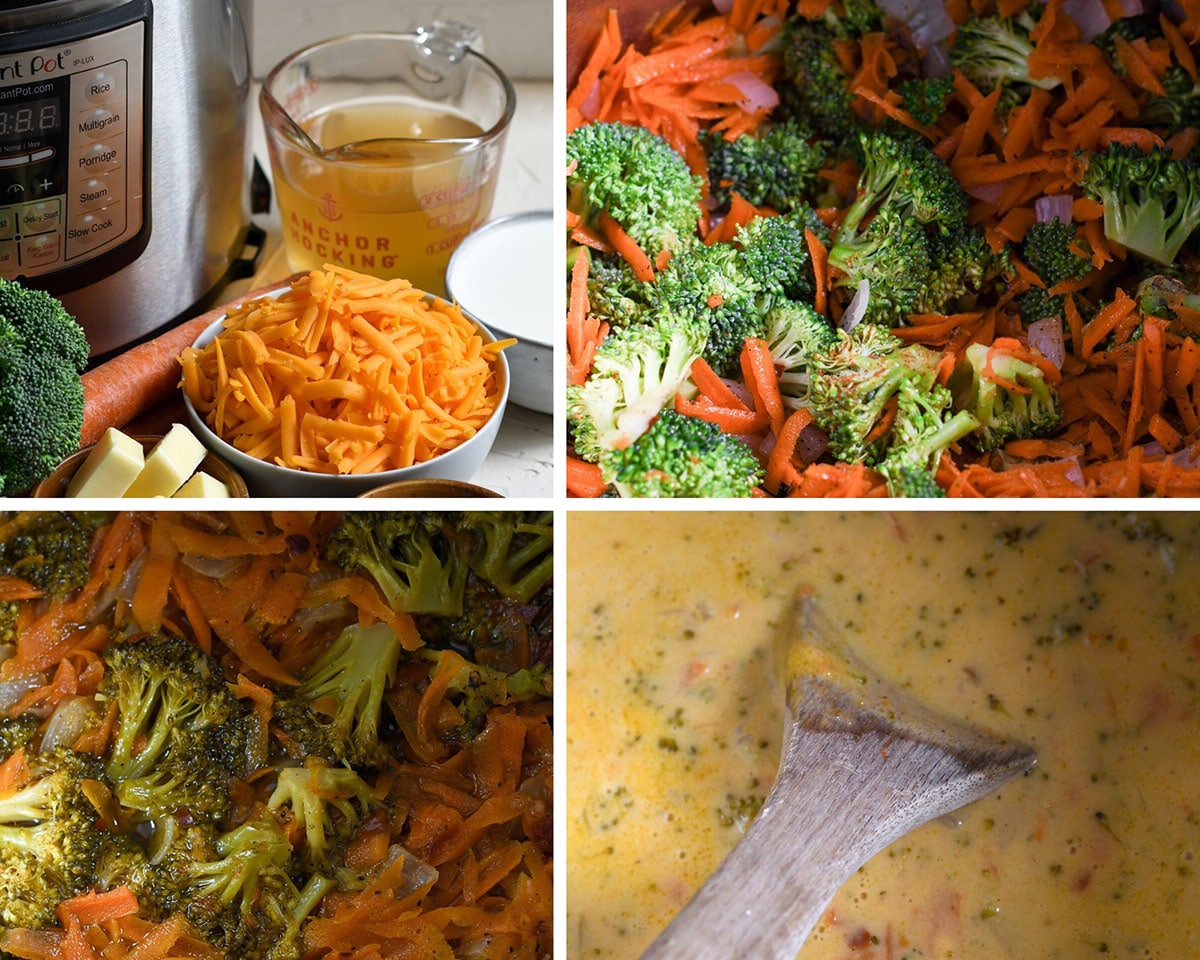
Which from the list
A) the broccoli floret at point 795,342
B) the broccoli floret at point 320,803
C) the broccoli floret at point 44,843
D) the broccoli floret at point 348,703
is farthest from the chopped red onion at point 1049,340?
the broccoli floret at point 44,843

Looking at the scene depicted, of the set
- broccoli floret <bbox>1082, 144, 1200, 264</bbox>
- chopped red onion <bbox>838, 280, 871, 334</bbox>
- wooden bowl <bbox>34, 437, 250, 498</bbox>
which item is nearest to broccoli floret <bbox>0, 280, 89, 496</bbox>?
wooden bowl <bbox>34, 437, 250, 498</bbox>

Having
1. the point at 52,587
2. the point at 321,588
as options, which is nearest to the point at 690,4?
the point at 321,588

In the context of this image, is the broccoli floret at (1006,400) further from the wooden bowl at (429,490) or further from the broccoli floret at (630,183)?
the wooden bowl at (429,490)

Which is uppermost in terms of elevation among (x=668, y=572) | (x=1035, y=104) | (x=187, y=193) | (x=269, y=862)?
(x=1035, y=104)

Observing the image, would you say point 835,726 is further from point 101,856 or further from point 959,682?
point 101,856

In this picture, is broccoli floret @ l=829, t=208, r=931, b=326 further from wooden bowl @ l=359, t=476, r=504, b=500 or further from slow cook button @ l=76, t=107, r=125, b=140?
slow cook button @ l=76, t=107, r=125, b=140

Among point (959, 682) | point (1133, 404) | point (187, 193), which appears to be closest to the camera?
point (1133, 404)

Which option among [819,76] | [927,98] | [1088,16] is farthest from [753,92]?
[1088,16]
